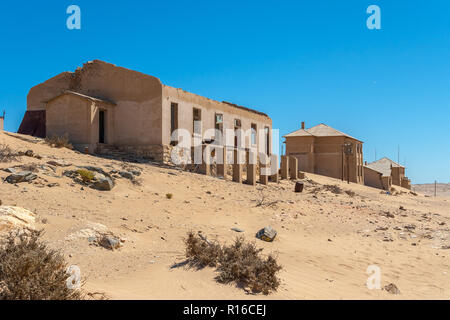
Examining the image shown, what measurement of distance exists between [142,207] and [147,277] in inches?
178

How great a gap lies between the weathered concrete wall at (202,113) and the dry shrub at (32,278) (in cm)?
1504

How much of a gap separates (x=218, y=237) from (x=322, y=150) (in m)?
29.7

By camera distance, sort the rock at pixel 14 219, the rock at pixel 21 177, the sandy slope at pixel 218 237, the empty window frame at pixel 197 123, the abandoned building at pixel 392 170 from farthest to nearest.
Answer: the abandoned building at pixel 392 170, the empty window frame at pixel 197 123, the rock at pixel 21 177, the rock at pixel 14 219, the sandy slope at pixel 218 237

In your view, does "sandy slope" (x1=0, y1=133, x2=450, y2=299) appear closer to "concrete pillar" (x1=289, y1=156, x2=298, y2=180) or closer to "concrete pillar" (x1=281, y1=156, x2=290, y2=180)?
"concrete pillar" (x1=281, y1=156, x2=290, y2=180)

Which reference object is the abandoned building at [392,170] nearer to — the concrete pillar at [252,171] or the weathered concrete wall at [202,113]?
the weathered concrete wall at [202,113]

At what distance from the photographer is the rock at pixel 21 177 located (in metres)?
8.99

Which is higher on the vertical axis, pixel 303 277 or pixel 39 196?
pixel 39 196

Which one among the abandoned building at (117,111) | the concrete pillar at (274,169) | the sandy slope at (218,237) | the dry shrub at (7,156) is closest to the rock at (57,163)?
the sandy slope at (218,237)

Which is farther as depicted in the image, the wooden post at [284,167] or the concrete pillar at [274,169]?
the wooden post at [284,167]

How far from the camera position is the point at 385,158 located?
4709cm

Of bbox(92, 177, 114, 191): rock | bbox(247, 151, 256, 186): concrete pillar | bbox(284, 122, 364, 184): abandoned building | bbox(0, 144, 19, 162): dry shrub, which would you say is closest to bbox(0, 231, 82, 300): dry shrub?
bbox(92, 177, 114, 191): rock

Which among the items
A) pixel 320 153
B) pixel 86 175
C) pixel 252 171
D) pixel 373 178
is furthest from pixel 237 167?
pixel 373 178

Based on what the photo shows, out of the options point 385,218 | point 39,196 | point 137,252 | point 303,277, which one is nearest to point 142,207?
point 39,196
